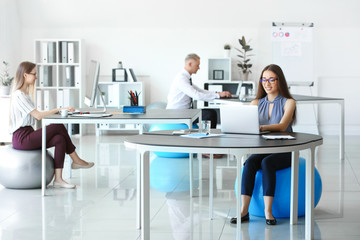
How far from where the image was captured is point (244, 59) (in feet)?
31.4

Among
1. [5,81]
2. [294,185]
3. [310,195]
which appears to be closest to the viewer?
[310,195]

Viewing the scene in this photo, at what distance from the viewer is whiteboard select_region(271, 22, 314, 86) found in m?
9.60

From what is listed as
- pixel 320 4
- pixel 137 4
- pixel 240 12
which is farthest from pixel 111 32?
pixel 320 4

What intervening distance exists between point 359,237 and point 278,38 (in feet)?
21.1

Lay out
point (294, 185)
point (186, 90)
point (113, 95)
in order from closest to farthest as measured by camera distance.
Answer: point (294, 185) < point (186, 90) < point (113, 95)

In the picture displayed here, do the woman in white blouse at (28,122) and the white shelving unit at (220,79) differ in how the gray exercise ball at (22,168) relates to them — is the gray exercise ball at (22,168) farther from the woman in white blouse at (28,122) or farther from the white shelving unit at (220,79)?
the white shelving unit at (220,79)

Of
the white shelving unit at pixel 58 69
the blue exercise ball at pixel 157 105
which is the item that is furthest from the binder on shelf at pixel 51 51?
the blue exercise ball at pixel 157 105

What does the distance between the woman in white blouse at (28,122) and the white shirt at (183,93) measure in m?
1.82

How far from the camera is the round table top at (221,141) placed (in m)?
3.08

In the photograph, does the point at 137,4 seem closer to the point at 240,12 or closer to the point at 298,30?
the point at 240,12

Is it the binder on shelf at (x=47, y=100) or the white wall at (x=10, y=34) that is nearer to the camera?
the white wall at (x=10, y=34)

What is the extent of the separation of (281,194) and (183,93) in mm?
3009

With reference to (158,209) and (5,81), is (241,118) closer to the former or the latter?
(158,209)

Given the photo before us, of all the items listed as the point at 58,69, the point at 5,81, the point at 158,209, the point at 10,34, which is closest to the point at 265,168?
the point at 158,209
